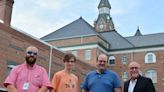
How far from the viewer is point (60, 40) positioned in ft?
140

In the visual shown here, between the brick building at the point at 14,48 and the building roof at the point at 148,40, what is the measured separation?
825 inches

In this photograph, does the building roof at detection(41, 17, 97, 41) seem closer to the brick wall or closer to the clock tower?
the brick wall

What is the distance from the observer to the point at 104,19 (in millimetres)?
73750

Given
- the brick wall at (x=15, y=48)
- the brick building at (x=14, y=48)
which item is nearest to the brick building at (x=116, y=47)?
the brick building at (x=14, y=48)

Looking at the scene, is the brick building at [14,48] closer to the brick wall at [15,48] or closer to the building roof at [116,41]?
the brick wall at [15,48]

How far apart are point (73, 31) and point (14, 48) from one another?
24004 mm

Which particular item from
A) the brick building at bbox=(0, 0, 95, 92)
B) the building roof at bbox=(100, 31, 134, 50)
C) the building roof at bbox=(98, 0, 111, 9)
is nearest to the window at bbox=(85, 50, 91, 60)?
the building roof at bbox=(100, 31, 134, 50)

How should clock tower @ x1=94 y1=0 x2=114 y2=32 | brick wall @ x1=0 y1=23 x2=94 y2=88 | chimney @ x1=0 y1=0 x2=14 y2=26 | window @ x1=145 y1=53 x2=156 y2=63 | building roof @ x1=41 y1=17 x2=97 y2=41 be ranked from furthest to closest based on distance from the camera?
clock tower @ x1=94 y1=0 x2=114 y2=32 < building roof @ x1=41 y1=17 x2=97 y2=41 < window @ x1=145 y1=53 x2=156 y2=63 < chimney @ x1=0 y1=0 x2=14 y2=26 < brick wall @ x1=0 y1=23 x2=94 y2=88

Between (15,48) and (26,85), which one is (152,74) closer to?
(15,48)

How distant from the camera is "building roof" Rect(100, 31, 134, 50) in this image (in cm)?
4459

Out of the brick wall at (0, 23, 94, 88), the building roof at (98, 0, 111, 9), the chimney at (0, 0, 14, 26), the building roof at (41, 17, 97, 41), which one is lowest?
the brick wall at (0, 23, 94, 88)

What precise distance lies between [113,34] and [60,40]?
34.4ft

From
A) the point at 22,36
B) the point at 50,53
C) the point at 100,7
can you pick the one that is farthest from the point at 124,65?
the point at 100,7

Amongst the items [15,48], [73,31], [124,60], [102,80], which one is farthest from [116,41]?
[102,80]
